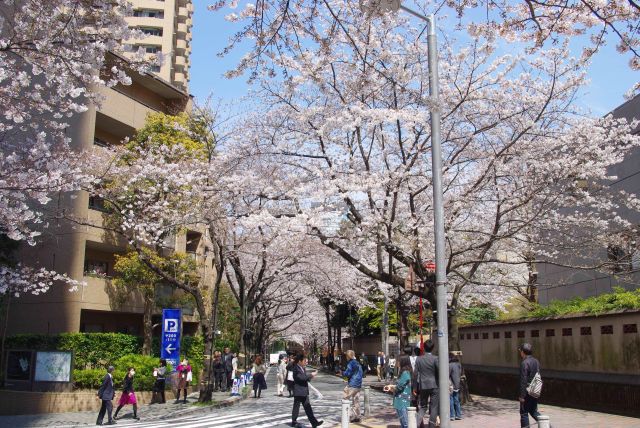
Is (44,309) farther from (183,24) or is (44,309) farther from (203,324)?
(183,24)

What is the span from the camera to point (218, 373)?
23.2 m

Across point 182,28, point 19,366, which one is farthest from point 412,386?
point 182,28

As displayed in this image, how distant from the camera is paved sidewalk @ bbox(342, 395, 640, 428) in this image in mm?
10773

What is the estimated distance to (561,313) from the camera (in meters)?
14.6

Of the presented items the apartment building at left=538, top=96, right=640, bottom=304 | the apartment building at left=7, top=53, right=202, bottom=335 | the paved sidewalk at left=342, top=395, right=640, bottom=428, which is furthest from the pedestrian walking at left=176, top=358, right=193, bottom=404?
the apartment building at left=538, top=96, right=640, bottom=304

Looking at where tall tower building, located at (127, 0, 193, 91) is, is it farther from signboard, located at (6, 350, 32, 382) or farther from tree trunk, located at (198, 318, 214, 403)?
tree trunk, located at (198, 318, 214, 403)

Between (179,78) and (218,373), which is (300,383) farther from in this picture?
(179,78)

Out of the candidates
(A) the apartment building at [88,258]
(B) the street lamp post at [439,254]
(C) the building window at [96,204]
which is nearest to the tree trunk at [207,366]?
(A) the apartment building at [88,258]

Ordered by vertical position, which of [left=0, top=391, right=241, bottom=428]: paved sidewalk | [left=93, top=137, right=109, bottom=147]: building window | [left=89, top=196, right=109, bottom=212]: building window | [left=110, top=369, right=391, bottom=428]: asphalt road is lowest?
[left=0, top=391, right=241, bottom=428]: paved sidewalk

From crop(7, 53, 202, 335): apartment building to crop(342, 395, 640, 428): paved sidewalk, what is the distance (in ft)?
45.0

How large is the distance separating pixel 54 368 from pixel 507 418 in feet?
46.1

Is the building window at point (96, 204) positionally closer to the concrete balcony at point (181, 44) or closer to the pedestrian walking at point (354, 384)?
the pedestrian walking at point (354, 384)

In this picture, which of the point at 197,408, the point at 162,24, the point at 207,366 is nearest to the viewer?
the point at 197,408

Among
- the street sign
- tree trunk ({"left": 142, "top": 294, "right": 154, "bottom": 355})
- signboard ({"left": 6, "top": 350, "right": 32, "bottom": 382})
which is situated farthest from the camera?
tree trunk ({"left": 142, "top": 294, "right": 154, "bottom": 355})
